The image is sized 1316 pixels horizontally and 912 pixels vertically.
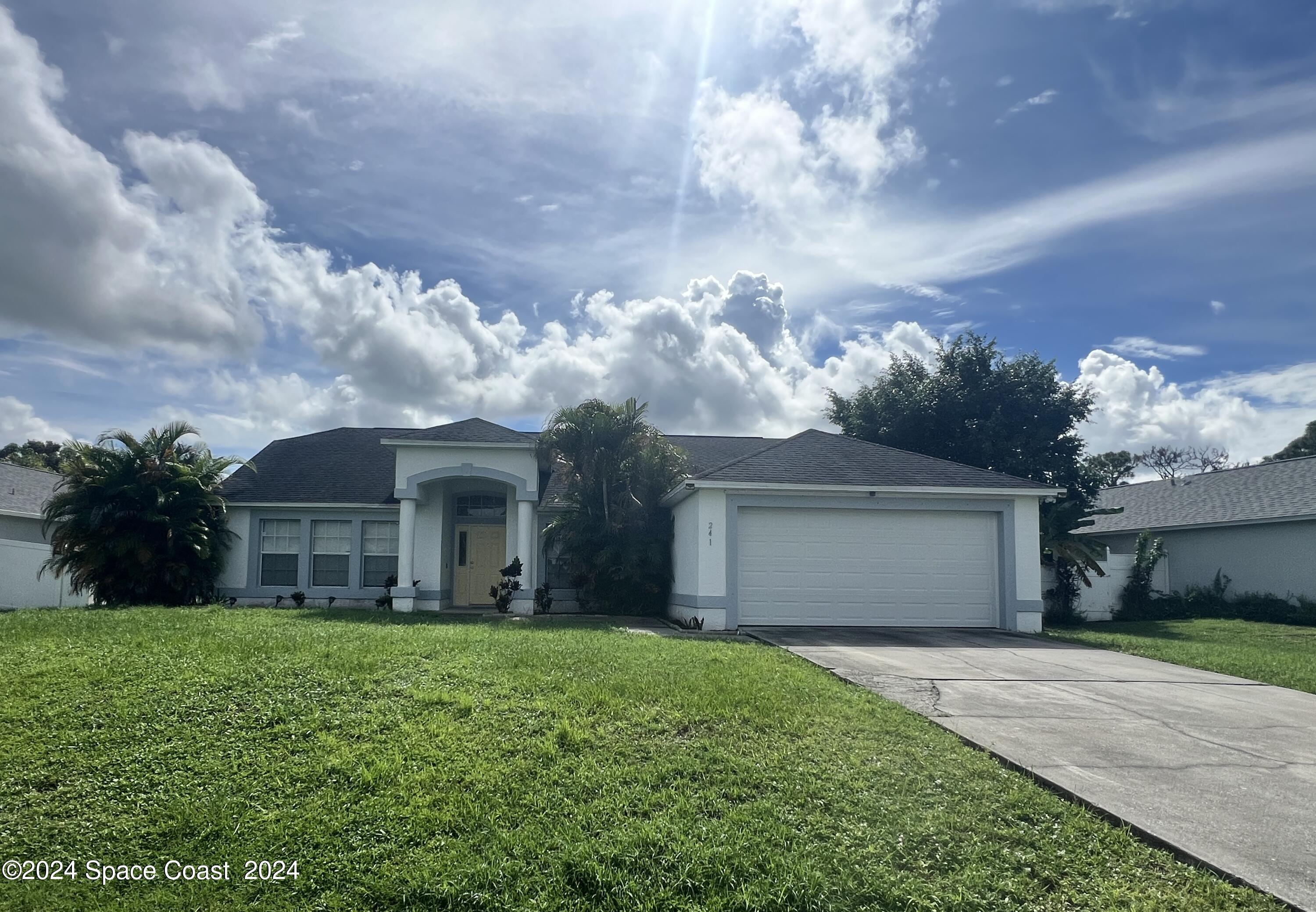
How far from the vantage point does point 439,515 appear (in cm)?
1891

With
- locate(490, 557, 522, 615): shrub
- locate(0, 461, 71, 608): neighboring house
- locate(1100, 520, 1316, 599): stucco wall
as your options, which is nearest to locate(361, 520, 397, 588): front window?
locate(490, 557, 522, 615): shrub

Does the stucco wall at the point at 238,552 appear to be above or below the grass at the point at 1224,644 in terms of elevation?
above

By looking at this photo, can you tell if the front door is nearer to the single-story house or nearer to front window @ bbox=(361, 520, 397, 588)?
front window @ bbox=(361, 520, 397, 588)

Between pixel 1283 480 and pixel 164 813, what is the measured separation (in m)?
27.6

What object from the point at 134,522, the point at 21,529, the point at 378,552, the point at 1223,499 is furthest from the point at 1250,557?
the point at 21,529

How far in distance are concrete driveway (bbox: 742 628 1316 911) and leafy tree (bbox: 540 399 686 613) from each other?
20.1ft

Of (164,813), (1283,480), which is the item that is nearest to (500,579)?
(164,813)

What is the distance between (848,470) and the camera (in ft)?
51.9

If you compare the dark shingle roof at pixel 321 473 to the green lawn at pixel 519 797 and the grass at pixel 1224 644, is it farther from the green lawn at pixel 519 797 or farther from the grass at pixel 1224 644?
the grass at pixel 1224 644

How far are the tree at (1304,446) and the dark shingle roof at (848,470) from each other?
38731 millimetres

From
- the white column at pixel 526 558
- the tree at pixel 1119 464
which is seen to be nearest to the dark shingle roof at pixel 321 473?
the white column at pixel 526 558

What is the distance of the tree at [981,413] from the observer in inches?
1004

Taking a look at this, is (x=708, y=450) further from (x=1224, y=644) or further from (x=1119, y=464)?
(x=1119, y=464)

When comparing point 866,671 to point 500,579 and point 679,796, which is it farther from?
point 500,579
